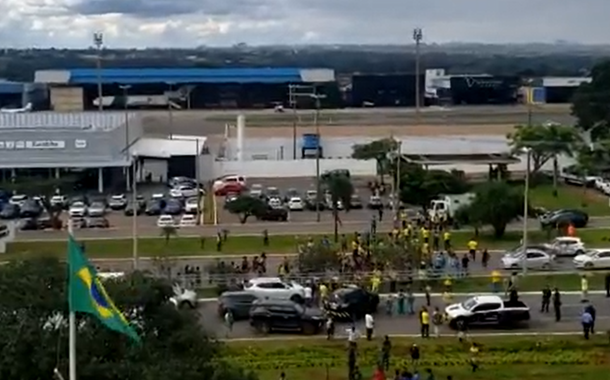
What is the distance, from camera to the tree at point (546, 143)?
39.7m

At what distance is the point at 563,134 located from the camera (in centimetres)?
4019

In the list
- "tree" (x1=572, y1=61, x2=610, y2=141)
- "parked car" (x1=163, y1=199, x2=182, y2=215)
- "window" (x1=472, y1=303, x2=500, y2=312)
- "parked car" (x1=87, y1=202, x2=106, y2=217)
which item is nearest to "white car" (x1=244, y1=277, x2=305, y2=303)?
"window" (x1=472, y1=303, x2=500, y2=312)

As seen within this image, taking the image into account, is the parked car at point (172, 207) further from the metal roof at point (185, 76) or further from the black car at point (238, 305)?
the metal roof at point (185, 76)

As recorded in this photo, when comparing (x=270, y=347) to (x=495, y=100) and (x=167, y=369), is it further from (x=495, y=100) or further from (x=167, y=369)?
(x=495, y=100)

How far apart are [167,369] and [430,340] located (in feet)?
29.4

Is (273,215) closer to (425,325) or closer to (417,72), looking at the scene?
(425,325)

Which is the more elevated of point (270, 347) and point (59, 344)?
point (59, 344)

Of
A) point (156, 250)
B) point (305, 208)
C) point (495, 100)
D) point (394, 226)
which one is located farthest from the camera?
point (495, 100)

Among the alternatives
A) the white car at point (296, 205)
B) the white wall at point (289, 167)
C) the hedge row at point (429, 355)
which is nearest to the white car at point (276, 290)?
the hedge row at point (429, 355)

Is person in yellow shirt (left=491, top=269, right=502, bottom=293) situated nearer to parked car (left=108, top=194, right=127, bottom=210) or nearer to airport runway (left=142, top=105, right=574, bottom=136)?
parked car (left=108, top=194, right=127, bottom=210)

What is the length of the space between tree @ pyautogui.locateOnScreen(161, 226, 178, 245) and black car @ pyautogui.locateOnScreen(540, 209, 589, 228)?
969 cm

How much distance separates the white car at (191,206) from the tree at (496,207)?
9117 millimetres

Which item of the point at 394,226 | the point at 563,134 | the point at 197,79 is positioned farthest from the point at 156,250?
the point at 197,79

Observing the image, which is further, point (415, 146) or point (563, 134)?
point (415, 146)
